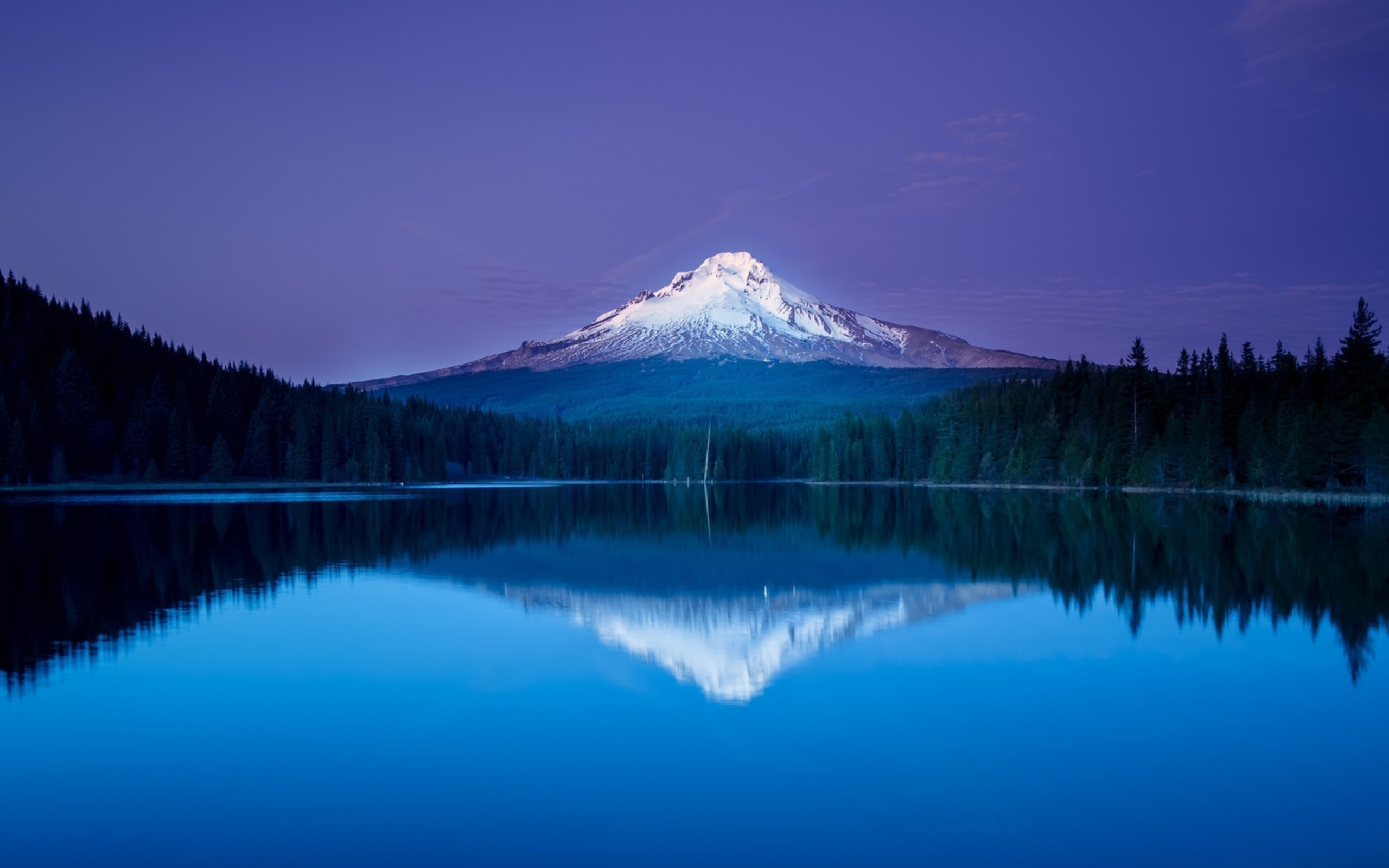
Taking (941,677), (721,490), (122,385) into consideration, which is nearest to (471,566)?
(941,677)

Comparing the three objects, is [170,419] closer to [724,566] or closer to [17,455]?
[17,455]

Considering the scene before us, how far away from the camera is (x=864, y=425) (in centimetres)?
13100

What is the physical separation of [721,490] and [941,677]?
92.1 m

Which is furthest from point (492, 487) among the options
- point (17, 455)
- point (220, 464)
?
point (17, 455)

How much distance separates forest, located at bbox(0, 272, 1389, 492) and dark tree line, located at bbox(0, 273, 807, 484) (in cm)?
20

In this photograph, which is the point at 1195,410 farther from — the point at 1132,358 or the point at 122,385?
the point at 122,385

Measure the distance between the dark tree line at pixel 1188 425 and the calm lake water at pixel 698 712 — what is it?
128 feet

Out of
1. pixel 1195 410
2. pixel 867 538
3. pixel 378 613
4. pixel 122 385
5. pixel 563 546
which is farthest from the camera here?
pixel 122 385

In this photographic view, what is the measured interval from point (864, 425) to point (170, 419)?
7910 cm

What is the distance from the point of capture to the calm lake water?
889cm

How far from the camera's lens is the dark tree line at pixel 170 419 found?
8938 centimetres

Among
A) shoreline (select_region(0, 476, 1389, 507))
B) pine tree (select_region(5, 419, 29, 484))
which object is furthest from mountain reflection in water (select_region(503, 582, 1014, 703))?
pine tree (select_region(5, 419, 29, 484))

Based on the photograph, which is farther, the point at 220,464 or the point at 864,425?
the point at 864,425

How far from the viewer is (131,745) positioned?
37.3ft
